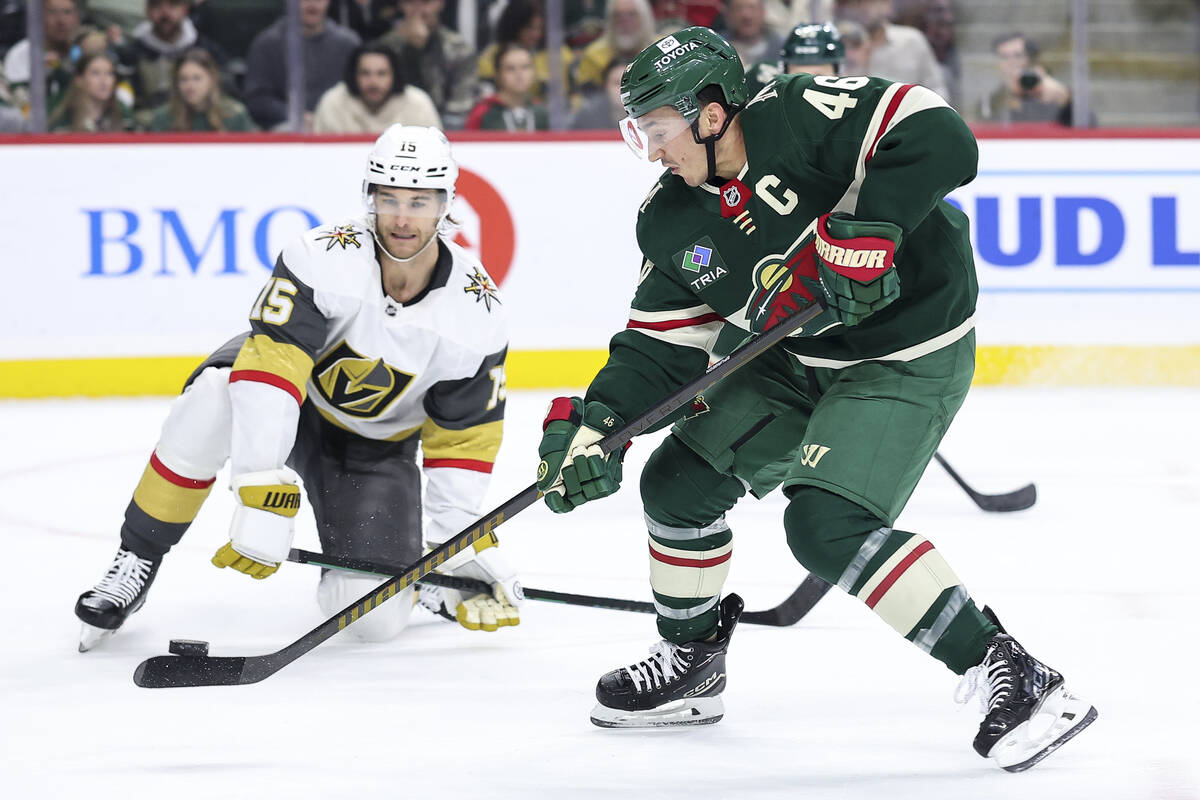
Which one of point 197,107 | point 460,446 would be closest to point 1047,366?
point 197,107

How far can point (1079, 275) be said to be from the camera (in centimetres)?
588

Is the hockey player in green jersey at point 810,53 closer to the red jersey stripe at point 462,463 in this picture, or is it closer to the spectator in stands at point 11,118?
the red jersey stripe at point 462,463

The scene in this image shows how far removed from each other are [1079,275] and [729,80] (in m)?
4.04

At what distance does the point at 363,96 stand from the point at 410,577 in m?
3.79

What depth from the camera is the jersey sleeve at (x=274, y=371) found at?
2.64 m

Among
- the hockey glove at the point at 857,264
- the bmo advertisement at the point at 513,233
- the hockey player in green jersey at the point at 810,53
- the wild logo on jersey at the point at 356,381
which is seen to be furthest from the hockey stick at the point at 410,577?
the bmo advertisement at the point at 513,233

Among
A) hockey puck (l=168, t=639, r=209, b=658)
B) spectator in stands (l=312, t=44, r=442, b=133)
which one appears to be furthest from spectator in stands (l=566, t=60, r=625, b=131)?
hockey puck (l=168, t=639, r=209, b=658)

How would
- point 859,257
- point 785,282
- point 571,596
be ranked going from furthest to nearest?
point 571,596 → point 785,282 → point 859,257

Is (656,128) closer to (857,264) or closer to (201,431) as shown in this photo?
(857,264)

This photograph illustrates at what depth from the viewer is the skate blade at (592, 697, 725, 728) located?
7.77 feet

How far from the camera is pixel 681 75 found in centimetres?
213

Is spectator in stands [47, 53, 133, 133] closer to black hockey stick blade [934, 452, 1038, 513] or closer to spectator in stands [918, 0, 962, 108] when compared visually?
spectator in stands [918, 0, 962, 108]

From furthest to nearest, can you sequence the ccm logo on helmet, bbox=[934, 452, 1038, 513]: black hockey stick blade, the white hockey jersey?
bbox=[934, 452, 1038, 513]: black hockey stick blade → the white hockey jersey → the ccm logo on helmet

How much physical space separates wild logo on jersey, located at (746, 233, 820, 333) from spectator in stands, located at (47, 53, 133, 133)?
412cm
